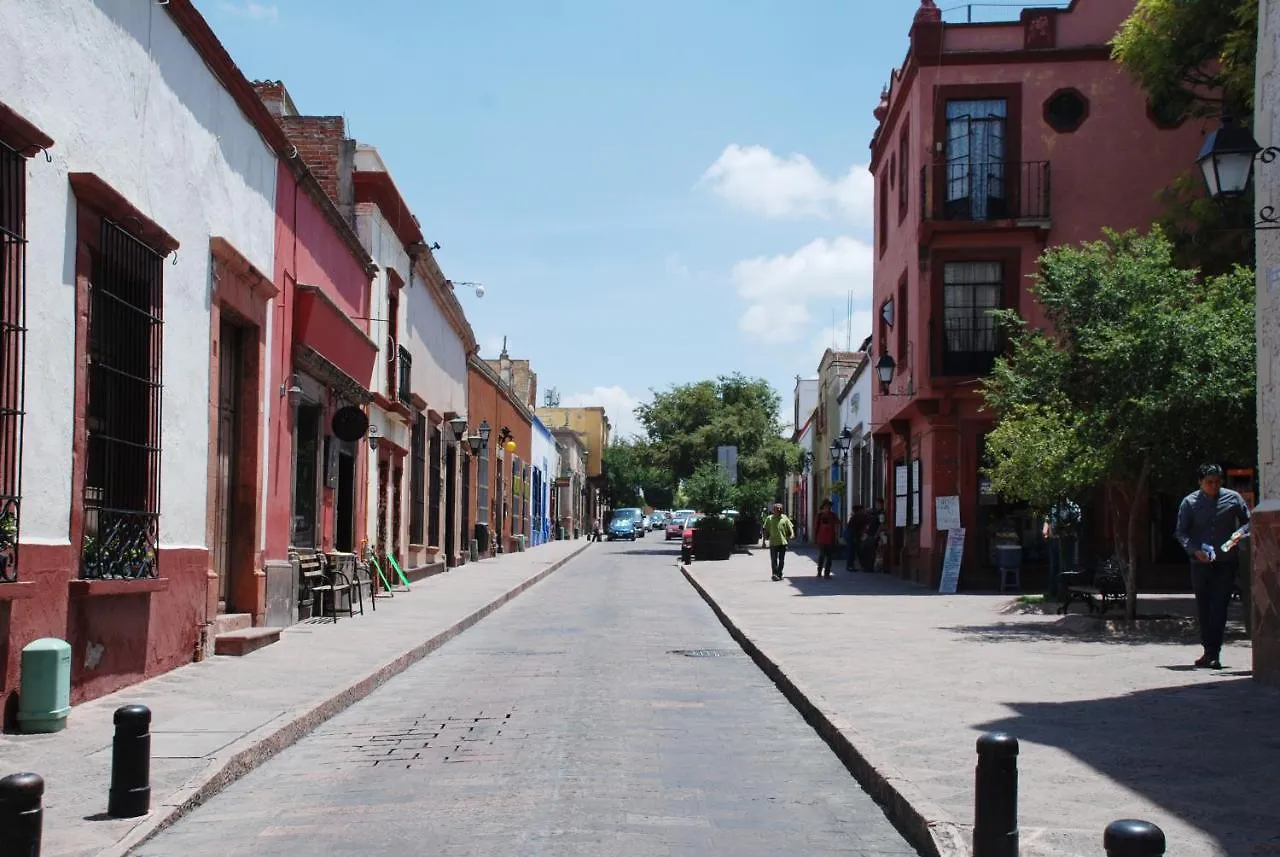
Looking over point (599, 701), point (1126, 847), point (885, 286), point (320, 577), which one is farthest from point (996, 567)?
point (1126, 847)

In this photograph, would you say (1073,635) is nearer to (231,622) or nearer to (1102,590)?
(1102,590)

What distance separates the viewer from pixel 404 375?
26234mm

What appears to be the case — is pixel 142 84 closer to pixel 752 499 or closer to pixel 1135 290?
pixel 1135 290

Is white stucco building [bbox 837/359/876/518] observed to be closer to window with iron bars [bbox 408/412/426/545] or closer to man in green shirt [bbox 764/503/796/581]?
man in green shirt [bbox 764/503/796/581]

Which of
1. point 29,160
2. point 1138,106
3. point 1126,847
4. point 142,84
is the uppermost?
point 1138,106

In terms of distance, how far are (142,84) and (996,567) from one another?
59.6ft

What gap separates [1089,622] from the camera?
15531 millimetres

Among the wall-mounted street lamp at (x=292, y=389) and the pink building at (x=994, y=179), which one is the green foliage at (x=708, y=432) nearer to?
the pink building at (x=994, y=179)

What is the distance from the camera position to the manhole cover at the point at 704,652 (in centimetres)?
1415

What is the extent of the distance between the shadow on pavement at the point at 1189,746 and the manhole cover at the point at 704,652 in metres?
5.03

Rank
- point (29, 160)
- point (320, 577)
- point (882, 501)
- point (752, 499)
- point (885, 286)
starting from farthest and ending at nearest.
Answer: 1. point (752, 499)
2. point (882, 501)
3. point (885, 286)
4. point (320, 577)
5. point (29, 160)

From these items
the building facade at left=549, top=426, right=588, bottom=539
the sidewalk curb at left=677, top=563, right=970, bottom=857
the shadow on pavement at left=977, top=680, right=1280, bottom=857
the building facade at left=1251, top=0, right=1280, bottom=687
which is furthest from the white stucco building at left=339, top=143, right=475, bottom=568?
the building facade at left=549, top=426, right=588, bottom=539

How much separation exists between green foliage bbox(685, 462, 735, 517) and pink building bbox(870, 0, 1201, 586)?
15.0m

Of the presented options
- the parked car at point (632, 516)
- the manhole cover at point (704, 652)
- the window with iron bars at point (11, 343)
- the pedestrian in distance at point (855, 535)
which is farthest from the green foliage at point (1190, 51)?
the parked car at point (632, 516)
